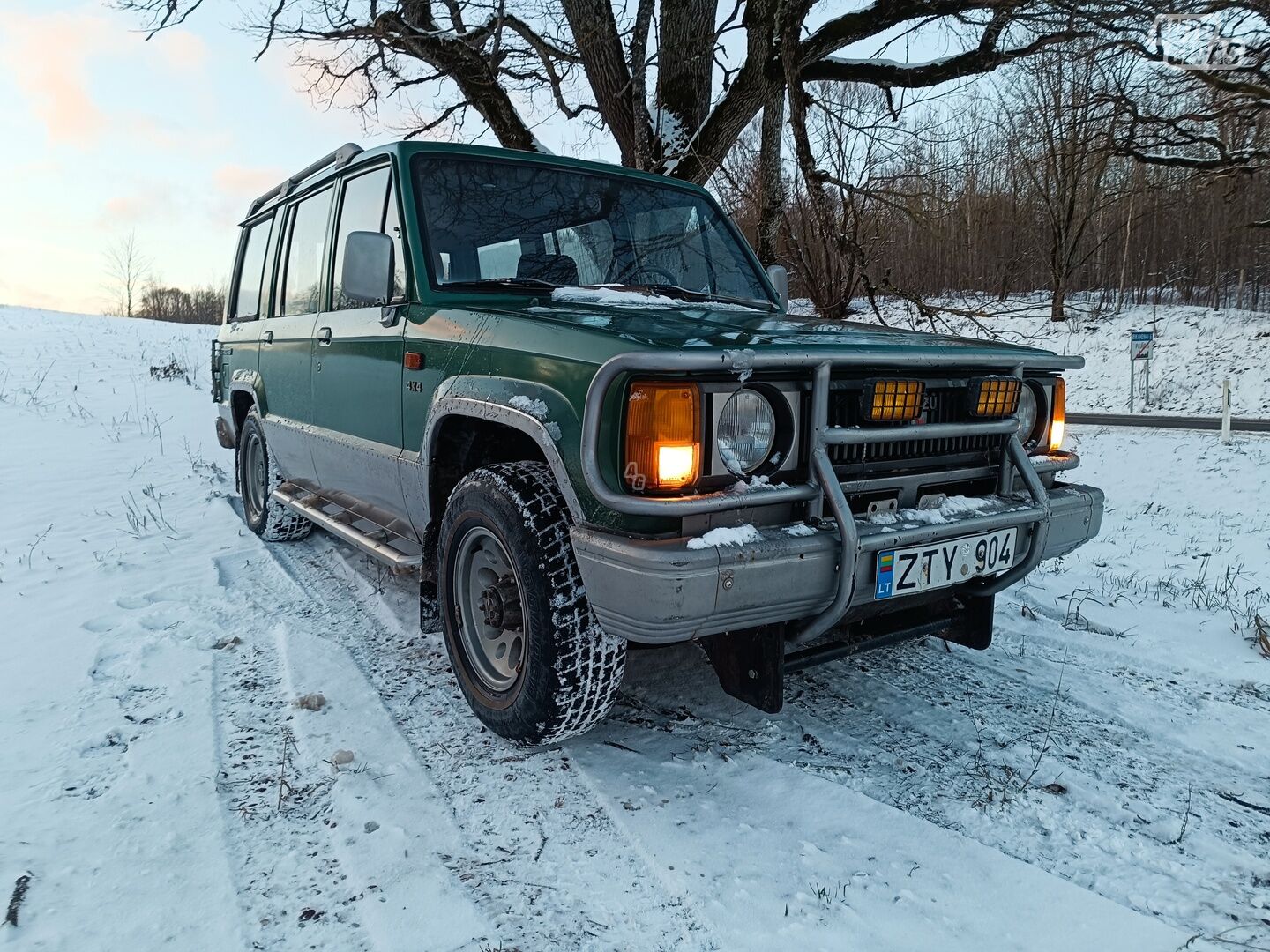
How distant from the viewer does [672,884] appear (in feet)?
6.34

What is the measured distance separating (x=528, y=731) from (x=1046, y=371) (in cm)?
223

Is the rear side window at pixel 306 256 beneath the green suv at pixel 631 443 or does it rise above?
above

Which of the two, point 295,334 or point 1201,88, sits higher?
point 1201,88

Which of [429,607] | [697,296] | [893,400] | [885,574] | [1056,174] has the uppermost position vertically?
[1056,174]

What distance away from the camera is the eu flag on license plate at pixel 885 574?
2.22 m

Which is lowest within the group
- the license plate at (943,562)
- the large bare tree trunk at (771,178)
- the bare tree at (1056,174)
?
the license plate at (943,562)

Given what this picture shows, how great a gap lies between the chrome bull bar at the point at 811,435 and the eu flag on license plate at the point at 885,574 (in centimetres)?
10

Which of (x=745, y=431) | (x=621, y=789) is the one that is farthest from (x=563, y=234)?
(x=621, y=789)

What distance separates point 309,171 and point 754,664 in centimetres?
384

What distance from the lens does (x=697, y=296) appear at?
11.2 ft

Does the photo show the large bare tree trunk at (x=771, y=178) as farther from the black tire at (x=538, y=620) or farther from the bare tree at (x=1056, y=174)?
the bare tree at (x=1056, y=174)

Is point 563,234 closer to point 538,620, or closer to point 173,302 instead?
point 538,620

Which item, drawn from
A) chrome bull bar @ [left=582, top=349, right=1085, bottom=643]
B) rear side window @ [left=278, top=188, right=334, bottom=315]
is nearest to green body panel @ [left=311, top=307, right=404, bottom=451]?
rear side window @ [left=278, top=188, right=334, bottom=315]

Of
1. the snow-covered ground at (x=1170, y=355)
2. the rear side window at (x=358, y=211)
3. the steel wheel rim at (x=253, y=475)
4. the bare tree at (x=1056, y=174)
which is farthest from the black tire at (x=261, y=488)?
the bare tree at (x=1056, y=174)
